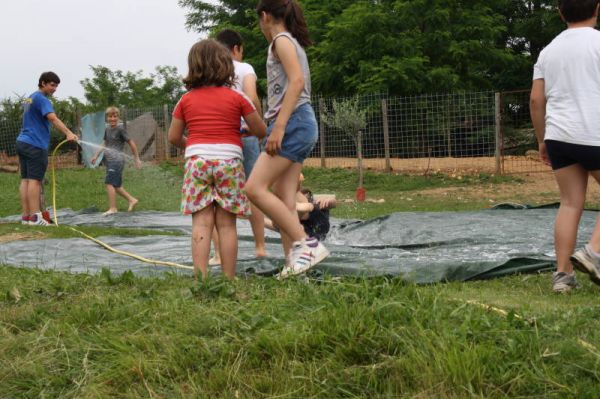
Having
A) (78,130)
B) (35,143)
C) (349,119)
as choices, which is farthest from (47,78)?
(78,130)

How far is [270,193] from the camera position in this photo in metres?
4.88

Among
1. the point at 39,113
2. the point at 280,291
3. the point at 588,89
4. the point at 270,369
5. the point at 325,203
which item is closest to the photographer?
the point at 270,369

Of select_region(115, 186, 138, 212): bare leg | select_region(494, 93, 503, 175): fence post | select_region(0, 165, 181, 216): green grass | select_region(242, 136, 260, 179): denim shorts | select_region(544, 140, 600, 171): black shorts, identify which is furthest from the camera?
select_region(494, 93, 503, 175): fence post

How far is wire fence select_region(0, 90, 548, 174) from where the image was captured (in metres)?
19.3

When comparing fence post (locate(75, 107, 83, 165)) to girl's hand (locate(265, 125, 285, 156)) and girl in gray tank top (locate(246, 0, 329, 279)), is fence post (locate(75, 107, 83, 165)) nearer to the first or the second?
girl in gray tank top (locate(246, 0, 329, 279))

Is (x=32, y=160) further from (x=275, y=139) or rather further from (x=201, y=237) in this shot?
(x=275, y=139)

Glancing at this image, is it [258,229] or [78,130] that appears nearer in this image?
[258,229]

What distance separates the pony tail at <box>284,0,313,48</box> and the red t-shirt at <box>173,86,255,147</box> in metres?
0.50

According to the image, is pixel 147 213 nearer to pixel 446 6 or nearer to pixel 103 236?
pixel 103 236

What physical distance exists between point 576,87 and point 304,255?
5.81 feet

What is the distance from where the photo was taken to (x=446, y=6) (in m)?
27.9

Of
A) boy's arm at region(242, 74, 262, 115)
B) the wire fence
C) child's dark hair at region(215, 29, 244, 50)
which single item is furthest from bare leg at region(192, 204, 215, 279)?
the wire fence

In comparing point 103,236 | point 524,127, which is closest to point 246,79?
point 103,236

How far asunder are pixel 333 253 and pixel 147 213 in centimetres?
569
